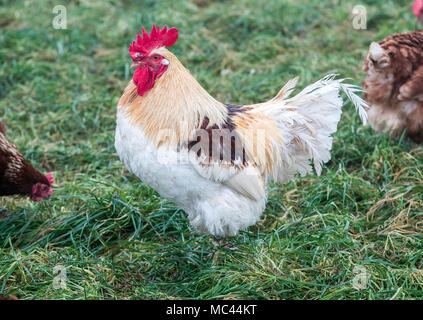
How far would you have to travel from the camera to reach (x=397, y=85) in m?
5.87

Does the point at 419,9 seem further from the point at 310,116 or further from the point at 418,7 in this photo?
the point at 310,116

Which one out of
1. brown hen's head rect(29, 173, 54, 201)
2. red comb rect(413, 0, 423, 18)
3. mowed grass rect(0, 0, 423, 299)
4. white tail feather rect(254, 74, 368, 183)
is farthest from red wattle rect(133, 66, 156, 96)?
red comb rect(413, 0, 423, 18)

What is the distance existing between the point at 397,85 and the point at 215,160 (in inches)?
121

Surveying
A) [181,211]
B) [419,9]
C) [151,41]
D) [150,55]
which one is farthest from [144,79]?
[419,9]

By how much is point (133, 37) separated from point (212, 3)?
2136mm

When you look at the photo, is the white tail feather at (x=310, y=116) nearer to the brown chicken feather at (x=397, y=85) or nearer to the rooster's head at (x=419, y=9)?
the brown chicken feather at (x=397, y=85)

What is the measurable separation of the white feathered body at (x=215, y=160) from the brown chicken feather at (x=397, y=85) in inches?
65.6

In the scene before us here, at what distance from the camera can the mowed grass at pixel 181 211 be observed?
411 cm

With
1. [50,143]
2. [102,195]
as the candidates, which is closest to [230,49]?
[50,143]

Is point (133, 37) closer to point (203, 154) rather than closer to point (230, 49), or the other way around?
point (230, 49)

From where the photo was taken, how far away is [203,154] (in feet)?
12.7

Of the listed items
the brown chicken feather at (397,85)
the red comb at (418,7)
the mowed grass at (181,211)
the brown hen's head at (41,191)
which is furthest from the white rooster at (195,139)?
the red comb at (418,7)

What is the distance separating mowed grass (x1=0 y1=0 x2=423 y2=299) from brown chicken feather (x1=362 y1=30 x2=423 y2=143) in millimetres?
226

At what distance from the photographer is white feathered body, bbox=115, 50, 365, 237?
384 centimetres
